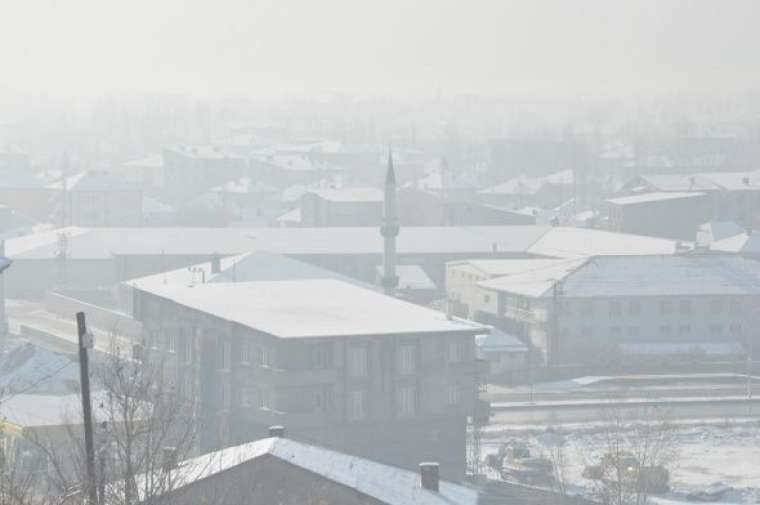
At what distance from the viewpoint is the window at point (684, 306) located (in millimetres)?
27281

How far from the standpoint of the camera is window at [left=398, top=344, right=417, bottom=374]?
19094 millimetres

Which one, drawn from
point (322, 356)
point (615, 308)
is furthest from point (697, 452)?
point (615, 308)

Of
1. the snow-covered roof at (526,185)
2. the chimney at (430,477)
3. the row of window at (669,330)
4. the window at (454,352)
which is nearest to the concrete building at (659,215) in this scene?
the snow-covered roof at (526,185)

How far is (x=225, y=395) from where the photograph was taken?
64.1 feet

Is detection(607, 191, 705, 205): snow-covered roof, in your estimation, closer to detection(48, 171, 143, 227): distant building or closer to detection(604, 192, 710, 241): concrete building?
detection(604, 192, 710, 241): concrete building

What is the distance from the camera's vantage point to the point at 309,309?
20.2 meters

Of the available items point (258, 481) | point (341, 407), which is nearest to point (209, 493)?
point (258, 481)

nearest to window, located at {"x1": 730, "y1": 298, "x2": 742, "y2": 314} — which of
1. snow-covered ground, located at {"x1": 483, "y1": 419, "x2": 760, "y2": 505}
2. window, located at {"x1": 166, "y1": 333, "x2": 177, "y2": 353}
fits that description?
snow-covered ground, located at {"x1": 483, "y1": 419, "x2": 760, "y2": 505}

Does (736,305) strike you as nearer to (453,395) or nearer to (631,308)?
(631,308)

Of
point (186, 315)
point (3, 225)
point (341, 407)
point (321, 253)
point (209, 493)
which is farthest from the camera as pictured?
point (3, 225)

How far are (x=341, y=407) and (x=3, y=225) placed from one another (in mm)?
25577

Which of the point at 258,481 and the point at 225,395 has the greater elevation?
the point at 258,481

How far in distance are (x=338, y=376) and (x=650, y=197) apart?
938 inches

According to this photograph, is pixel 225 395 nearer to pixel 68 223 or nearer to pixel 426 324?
pixel 426 324
